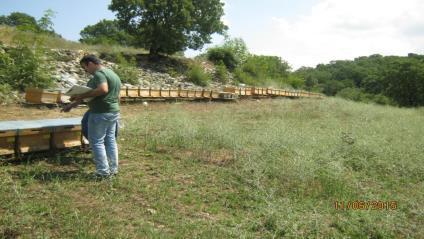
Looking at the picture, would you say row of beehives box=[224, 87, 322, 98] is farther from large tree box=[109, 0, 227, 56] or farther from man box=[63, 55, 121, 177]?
man box=[63, 55, 121, 177]

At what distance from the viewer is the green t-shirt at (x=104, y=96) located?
18.4 feet

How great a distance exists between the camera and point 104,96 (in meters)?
5.64

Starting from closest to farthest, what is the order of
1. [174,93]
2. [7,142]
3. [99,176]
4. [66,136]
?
[99,176]
[7,142]
[66,136]
[174,93]

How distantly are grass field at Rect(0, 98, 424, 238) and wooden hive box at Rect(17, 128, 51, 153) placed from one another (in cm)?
21

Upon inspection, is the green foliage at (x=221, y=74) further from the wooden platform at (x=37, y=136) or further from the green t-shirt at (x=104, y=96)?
the green t-shirt at (x=104, y=96)

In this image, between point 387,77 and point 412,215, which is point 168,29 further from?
point 387,77

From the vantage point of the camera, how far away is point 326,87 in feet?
299

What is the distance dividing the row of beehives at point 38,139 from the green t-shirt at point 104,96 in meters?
1.28

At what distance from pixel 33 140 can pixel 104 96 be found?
5.40ft

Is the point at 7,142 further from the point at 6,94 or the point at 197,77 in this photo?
the point at 197,77

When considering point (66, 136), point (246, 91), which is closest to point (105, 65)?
point (246, 91)

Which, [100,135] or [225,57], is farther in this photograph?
[225,57]
